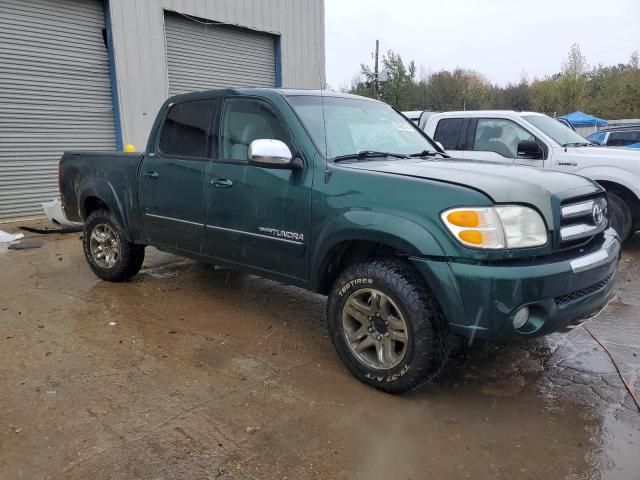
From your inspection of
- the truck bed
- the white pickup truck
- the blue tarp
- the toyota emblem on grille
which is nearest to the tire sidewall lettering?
the toyota emblem on grille

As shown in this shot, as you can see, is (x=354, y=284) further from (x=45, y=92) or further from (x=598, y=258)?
(x=45, y=92)

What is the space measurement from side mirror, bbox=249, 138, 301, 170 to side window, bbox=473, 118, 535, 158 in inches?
187

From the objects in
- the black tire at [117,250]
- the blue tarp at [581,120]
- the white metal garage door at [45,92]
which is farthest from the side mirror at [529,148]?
the blue tarp at [581,120]

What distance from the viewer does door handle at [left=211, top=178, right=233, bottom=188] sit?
13.0ft

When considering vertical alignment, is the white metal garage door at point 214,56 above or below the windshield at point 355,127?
above

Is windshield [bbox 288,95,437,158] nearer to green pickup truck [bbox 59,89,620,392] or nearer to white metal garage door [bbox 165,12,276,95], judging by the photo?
green pickup truck [bbox 59,89,620,392]

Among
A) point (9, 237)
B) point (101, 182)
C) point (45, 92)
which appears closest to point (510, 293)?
point (101, 182)

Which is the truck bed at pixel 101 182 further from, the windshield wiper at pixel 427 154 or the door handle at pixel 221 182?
the windshield wiper at pixel 427 154

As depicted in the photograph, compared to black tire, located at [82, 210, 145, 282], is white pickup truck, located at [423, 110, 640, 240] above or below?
above

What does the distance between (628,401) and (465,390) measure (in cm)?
94

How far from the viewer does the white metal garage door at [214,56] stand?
11320 millimetres

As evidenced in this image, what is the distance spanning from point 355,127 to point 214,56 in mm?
9223

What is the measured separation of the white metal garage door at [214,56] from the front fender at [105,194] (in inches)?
255

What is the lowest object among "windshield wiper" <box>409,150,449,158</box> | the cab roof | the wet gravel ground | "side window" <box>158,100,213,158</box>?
the wet gravel ground
